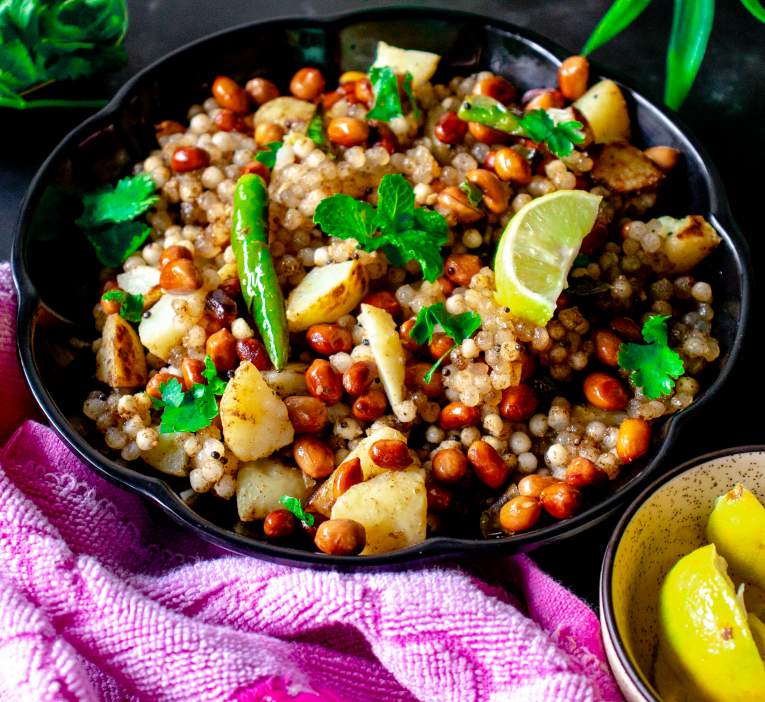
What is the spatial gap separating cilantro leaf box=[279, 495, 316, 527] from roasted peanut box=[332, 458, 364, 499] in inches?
2.5

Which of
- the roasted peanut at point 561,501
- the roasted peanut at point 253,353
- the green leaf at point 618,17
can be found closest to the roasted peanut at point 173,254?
the roasted peanut at point 253,353

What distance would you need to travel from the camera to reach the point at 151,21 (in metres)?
2.93

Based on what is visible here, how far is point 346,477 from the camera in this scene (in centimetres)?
185

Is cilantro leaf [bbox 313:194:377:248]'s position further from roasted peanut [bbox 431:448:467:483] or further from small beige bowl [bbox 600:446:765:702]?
small beige bowl [bbox 600:446:765:702]

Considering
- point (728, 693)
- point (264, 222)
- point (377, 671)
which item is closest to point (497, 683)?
point (377, 671)

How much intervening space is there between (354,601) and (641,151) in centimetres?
127

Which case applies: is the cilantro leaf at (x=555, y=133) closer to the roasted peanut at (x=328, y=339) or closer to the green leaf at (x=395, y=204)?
the green leaf at (x=395, y=204)

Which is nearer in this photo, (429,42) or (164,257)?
(164,257)

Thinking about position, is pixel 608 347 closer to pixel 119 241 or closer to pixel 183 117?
pixel 119 241

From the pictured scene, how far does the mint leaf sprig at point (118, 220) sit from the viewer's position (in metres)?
2.23

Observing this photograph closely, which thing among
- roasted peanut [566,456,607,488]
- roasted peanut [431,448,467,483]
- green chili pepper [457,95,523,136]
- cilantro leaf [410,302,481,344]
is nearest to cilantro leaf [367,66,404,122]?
green chili pepper [457,95,523,136]

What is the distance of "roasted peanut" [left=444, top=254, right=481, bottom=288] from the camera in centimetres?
205

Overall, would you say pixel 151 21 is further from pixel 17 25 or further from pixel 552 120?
pixel 552 120

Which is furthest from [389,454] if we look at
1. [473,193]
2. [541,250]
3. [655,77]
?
[655,77]
